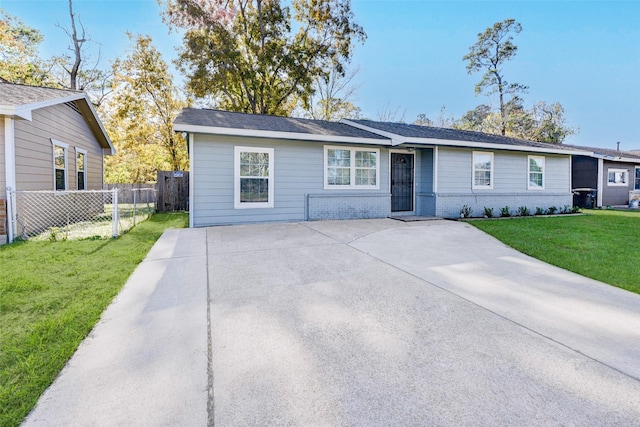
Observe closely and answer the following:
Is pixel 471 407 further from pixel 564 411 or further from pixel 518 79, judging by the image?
pixel 518 79

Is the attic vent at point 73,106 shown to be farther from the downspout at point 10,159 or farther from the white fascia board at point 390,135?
the white fascia board at point 390,135

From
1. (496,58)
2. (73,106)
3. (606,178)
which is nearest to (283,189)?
(73,106)

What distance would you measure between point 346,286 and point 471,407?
2062 mm

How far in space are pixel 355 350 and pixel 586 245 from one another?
6.19 meters

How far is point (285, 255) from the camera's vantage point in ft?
16.5

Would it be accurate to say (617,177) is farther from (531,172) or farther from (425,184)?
(425,184)

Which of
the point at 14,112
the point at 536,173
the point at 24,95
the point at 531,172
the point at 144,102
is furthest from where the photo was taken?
the point at 144,102

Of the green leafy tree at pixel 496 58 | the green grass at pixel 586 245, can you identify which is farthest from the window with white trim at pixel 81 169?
the green leafy tree at pixel 496 58

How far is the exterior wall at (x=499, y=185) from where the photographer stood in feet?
33.4

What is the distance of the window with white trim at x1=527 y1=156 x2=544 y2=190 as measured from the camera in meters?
11.9

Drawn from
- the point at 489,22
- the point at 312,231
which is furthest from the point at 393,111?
the point at 312,231

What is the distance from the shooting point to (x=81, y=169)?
1037cm

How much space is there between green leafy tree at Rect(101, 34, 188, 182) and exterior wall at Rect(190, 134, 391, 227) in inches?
549

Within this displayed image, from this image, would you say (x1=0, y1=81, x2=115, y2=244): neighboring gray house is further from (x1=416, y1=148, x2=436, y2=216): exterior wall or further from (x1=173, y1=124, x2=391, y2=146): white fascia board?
(x1=416, y1=148, x2=436, y2=216): exterior wall
